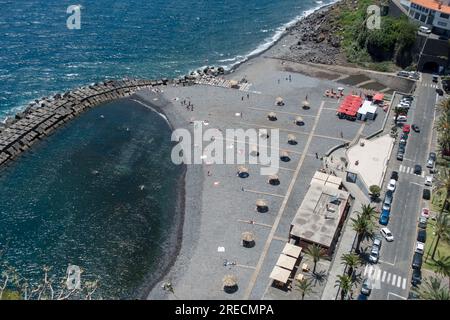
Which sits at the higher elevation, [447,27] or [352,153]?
[447,27]

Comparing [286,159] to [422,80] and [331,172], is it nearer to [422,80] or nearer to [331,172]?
[331,172]

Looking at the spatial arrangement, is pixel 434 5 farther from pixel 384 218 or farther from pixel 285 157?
pixel 384 218

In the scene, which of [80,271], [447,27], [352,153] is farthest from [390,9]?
[80,271]

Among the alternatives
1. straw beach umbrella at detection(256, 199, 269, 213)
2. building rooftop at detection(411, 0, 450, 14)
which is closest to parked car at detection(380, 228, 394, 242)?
straw beach umbrella at detection(256, 199, 269, 213)

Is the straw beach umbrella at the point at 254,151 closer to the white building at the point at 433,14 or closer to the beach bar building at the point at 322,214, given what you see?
the beach bar building at the point at 322,214

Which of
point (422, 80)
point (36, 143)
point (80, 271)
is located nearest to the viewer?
point (80, 271)

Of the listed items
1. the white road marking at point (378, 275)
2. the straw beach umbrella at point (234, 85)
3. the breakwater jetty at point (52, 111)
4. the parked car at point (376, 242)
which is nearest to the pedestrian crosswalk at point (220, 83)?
the straw beach umbrella at point (234, 85)

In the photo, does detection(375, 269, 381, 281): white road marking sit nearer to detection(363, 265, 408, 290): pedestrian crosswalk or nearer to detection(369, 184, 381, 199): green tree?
detection(363, 265, 408, 290): pedestrian crosswalk
